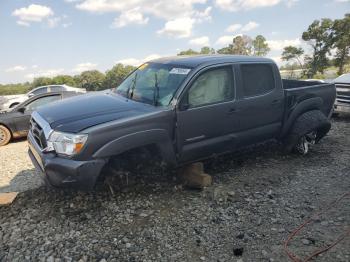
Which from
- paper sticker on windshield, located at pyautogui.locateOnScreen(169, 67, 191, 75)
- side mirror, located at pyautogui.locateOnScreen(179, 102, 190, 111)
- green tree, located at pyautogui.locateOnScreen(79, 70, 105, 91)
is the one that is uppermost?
paper sticker on windshield, located at pyautogui.locateOnScreen(169, 67, 191, 75)

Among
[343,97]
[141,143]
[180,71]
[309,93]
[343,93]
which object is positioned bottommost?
[343,97]

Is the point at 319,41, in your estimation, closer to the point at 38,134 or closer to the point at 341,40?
the point at 341,40

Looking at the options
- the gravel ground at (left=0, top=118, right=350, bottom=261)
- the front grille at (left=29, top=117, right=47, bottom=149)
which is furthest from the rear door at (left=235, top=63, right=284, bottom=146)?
the front grille at (left=29, top=117, right=47, bottom=149)

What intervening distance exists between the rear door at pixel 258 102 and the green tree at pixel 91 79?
3266 cm

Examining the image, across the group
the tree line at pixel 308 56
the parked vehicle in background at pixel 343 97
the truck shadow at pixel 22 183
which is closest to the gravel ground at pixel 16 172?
the truck shadow at pixel 22 183

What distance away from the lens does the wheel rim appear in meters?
5.96

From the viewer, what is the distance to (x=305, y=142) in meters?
6.01

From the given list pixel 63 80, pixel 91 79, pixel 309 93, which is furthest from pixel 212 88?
pixel 63 80

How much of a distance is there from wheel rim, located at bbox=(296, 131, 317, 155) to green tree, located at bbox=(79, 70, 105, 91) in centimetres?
3230

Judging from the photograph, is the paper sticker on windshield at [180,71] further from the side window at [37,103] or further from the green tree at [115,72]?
the green tree at [115,72]

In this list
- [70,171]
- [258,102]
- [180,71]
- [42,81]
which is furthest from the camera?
[42,81]

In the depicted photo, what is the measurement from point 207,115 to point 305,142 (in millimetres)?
2513

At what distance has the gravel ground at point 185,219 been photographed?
134 inches

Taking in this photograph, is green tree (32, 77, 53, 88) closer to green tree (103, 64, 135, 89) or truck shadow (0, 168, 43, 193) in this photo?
green tree (103, 64, 135, 89)
